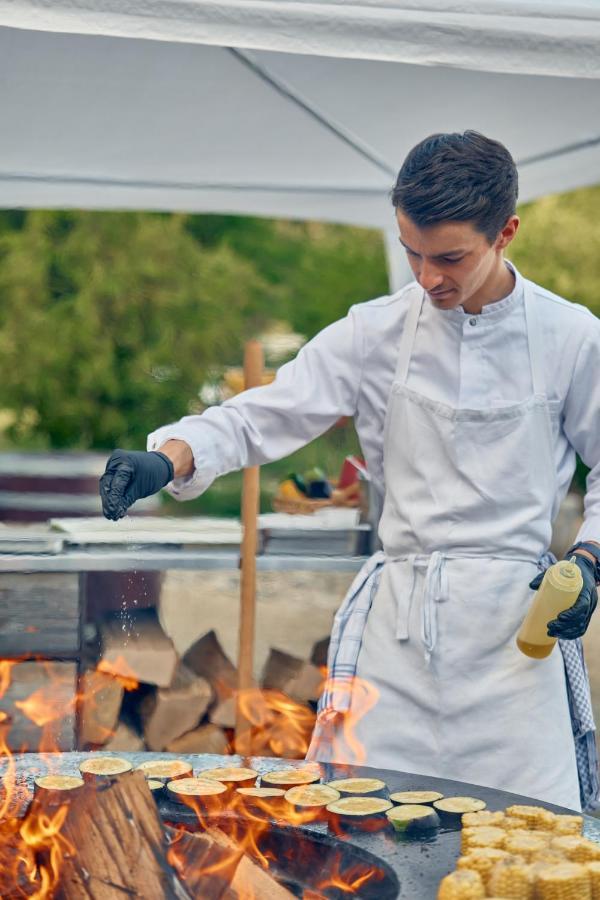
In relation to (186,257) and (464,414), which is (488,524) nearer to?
(464,414)

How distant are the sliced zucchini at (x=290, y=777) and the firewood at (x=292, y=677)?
2128mm

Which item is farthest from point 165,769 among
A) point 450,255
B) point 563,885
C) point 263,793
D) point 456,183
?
point 456,183

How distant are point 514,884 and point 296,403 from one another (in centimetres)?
120

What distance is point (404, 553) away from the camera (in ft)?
8.25

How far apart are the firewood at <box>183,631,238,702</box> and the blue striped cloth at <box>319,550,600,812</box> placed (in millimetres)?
1914

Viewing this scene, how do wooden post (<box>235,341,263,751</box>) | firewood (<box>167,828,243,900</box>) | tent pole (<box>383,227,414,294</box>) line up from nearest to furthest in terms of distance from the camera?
firewood (<box>167,828,243,900</box>) < wooden post (<box>235,341,263,751</box>) < tent pole (<box>383,227,414,294</box>)

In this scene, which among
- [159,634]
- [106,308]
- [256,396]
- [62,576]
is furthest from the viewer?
[106,308]

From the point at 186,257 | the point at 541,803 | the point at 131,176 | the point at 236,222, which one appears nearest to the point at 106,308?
the point at 186,257

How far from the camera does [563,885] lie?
5.12ft

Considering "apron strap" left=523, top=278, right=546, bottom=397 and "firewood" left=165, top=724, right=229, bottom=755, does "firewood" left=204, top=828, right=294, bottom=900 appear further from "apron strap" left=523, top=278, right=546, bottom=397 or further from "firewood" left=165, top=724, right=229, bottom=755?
"firewood" left=165, top=724, right=229, bottom=755

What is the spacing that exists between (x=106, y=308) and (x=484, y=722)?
9.26 m

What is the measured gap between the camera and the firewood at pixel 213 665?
14.4ft

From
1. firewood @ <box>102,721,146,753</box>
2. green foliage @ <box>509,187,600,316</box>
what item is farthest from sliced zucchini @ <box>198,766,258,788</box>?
green foliage @ <box>509,187,600,316</box>

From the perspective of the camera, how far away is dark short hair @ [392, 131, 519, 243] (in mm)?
2166
